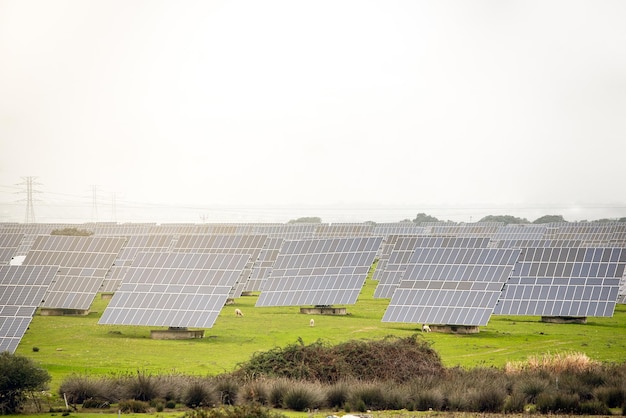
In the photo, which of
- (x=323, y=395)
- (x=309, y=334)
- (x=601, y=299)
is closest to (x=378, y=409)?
(x=323, y=395)

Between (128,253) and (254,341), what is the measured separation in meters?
27.0

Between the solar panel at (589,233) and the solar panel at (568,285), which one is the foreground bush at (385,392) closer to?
the solar panel at (568,285)

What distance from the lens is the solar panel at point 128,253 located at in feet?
208

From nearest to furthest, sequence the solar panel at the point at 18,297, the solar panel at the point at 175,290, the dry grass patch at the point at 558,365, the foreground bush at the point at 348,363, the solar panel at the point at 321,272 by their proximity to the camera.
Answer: the foreground bush at the point at 348,363 → the dry grass patch at the point at 558,365 → the solar panel at the point at 18,297 → the solar panel at the point at 175,290 → the solar panel at the point at 321,272

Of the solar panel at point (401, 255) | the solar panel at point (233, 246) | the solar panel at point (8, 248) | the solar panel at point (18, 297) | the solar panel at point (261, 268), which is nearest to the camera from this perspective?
the solar panel at point (18, 297)

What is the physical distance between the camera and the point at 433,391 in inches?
1016

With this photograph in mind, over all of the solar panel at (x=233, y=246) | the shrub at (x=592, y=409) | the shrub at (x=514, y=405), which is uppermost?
the solar panel at (x=233, y=246)

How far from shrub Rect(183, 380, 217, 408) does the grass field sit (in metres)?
5.21

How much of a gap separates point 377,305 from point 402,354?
29.7 metres

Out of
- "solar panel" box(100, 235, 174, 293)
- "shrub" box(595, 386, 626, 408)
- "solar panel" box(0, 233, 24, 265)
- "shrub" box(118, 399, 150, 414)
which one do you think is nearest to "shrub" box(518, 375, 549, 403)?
"shrub" box(595, 386, 626, 408)

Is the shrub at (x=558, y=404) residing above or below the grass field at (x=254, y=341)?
below

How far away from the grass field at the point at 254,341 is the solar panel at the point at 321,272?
3.68ft

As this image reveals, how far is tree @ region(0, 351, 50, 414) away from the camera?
979 inches

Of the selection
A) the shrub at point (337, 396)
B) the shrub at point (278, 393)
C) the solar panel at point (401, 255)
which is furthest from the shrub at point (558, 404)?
the solar panel at point (401, 255)
